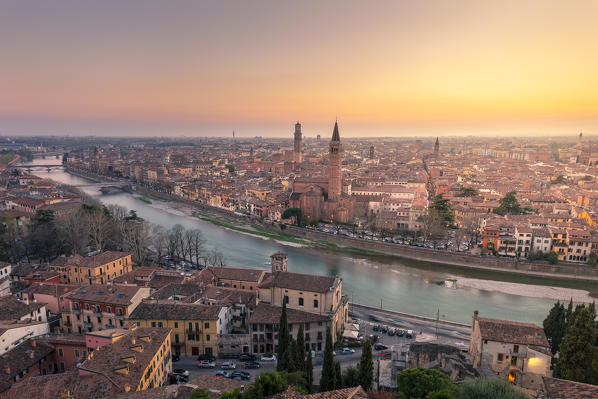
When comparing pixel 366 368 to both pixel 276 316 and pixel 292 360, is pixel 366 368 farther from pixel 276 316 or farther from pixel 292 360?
pixel 276 316

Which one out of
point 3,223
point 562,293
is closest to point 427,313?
point 562,293

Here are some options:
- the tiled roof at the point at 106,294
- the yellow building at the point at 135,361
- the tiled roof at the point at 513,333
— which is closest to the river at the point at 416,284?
the tiled roof at the point at 513,333

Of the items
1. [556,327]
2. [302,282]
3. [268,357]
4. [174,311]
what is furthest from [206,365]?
[556,327]

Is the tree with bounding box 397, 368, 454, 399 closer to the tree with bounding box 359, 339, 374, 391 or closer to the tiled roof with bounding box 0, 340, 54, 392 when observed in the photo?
the tree with bounding box 359, 339, 374, 391

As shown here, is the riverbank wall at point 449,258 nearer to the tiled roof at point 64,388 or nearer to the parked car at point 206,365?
the parked car at point 206,365

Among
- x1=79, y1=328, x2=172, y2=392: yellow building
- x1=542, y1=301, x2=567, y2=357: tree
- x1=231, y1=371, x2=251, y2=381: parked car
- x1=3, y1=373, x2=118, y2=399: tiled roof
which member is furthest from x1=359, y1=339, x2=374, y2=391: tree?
x1=542, y1=301, x2=567, y2=357: tree
